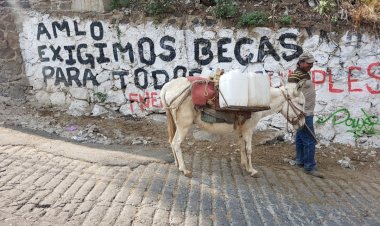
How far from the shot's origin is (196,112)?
541 cm

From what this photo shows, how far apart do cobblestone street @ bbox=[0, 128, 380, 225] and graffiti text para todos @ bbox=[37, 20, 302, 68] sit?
2.23 metres

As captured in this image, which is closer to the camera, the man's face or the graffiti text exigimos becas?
the man's face

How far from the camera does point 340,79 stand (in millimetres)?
7074

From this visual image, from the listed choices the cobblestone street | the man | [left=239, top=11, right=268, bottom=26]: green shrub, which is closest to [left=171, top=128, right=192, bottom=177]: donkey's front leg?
the cobblestone street

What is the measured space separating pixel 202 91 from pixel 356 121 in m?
3.53

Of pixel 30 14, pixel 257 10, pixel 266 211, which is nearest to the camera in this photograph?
pixel 266 211

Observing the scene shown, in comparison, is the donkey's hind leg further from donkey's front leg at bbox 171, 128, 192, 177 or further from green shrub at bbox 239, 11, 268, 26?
green shrub at bbox 239, 11, 268, 26

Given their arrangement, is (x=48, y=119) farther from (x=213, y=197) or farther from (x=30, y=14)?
(x=213, y=197)

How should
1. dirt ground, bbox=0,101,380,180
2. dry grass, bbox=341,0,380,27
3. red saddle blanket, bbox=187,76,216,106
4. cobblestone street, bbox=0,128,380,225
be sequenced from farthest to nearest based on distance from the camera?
dry grass, bbox=341,0,380,27
dirt ground, bbox=0,101,380,180
red saddle blanket, bbox=187,76,216,106
cobblestone street, bbox=0,128,380,225

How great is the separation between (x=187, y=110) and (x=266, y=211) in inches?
67.3

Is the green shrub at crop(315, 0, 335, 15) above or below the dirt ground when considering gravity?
above

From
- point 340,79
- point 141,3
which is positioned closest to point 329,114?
point 340,79

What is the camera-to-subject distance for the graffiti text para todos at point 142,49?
23.6 feet

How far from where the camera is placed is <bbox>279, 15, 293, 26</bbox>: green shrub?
7031mm
